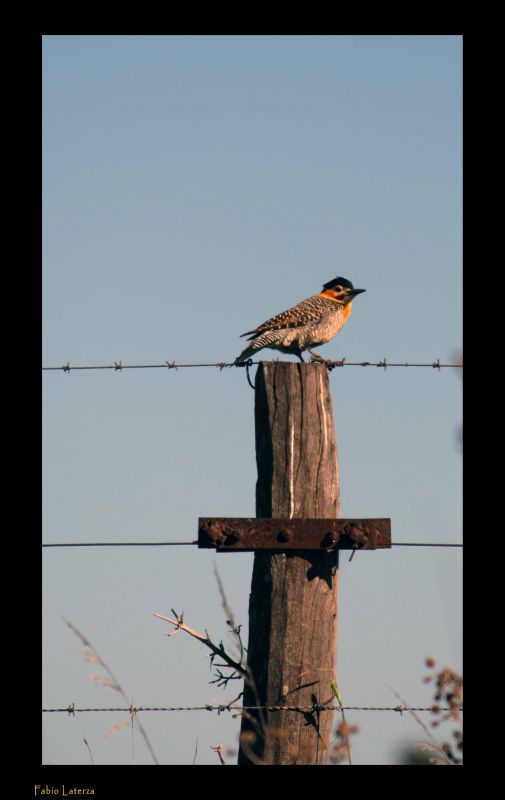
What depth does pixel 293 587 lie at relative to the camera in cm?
547

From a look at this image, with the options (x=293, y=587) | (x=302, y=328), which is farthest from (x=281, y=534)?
(x=302, y=328)

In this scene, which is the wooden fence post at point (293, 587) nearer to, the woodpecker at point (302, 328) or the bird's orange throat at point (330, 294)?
the woodpecker at point (302, 328)

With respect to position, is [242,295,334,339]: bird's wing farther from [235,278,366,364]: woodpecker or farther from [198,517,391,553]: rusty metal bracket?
[198,517,391,553]: rusty metal bracket

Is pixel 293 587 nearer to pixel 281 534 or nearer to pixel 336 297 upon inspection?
pixel 281 534

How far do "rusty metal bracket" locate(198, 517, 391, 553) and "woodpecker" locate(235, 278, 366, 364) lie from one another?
2.97 m

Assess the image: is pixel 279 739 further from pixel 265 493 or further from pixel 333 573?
pixel 265 493

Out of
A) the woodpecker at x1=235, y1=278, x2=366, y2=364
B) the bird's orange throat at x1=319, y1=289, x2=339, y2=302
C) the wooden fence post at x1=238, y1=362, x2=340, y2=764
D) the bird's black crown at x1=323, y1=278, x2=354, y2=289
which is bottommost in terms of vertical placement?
the wooden fence post at x1=238, y1=362, x2=340, y2=764

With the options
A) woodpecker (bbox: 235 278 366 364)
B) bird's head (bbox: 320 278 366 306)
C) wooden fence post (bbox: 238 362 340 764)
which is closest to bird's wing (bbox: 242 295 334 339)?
woodpecker (bbox: 235 278 366 364)

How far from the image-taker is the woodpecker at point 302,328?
879cm

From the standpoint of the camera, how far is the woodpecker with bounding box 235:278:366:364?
28.8 ft

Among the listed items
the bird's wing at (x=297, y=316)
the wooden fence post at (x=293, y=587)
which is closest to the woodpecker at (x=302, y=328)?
the bird's wing at (x=297, y=316)

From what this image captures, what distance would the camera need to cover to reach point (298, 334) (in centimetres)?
912
